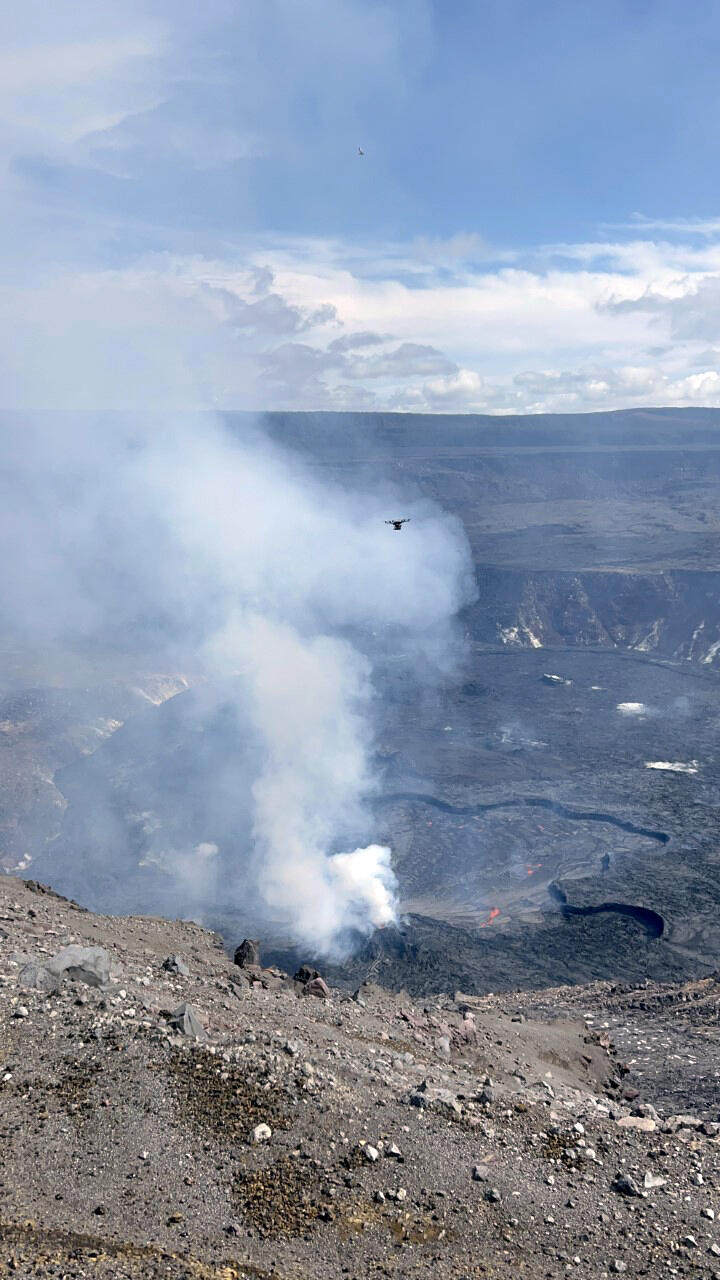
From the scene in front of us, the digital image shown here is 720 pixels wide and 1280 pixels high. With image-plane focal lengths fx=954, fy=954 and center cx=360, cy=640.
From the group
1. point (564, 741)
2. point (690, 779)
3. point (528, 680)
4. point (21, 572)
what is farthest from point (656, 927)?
point (21, 572)

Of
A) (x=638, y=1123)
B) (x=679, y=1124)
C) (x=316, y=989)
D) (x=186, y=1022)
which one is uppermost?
(x=186, y=1022)

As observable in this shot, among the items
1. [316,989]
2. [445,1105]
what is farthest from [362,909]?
[445,1105]

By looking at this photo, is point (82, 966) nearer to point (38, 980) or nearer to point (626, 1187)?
point (38, 980)

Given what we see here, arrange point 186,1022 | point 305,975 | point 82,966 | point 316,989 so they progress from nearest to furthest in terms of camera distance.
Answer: point 186,1022, point 82,966, point 316,989, point 305,975

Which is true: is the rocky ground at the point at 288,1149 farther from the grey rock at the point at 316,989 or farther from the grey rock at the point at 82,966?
the grey rock at the point at 316,989

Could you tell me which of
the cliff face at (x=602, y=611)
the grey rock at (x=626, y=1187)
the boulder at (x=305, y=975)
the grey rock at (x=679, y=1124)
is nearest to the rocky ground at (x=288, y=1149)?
the grey rock at (x=626, y=1187)

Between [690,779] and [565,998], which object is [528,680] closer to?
[690,779]

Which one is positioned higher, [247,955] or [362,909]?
[247,955]

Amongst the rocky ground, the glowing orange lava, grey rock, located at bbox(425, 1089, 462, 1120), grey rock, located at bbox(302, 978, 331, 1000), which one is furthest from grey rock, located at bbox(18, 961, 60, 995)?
the glowing orange lava
